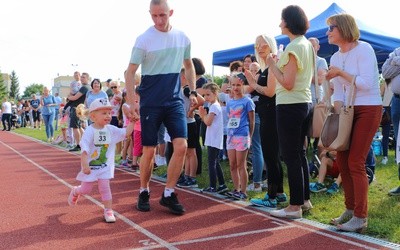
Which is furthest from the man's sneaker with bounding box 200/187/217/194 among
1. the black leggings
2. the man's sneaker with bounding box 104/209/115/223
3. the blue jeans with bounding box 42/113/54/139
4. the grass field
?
the blue jeans with bounding box 42/113/54/139

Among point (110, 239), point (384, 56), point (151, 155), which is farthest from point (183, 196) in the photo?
point (384, 56)

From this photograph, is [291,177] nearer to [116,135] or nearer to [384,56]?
[116,135]

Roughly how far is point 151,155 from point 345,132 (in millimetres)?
2181

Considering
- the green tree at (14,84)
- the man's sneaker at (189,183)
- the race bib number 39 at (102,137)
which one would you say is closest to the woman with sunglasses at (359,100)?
the race bib number 39 at (102,137)

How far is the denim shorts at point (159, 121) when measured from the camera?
4.88m

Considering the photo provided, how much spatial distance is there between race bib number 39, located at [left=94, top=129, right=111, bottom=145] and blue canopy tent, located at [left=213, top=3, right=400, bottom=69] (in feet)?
21.6

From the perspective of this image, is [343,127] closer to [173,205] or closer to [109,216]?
[173,205]

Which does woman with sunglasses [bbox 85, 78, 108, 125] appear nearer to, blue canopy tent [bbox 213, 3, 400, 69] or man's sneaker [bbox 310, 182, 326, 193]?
blue canopy tent [bbox 213, 3, 400, 69]

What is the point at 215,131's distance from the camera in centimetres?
589

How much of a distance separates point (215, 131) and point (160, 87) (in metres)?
1.33

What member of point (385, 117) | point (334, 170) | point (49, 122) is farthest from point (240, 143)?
point (49, 122)

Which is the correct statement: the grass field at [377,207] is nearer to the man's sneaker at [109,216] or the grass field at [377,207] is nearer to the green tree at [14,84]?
the man's sneaker at [109,216]

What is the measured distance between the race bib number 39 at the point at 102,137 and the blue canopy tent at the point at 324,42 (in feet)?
21.6

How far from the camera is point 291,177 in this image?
4492 millimetres
